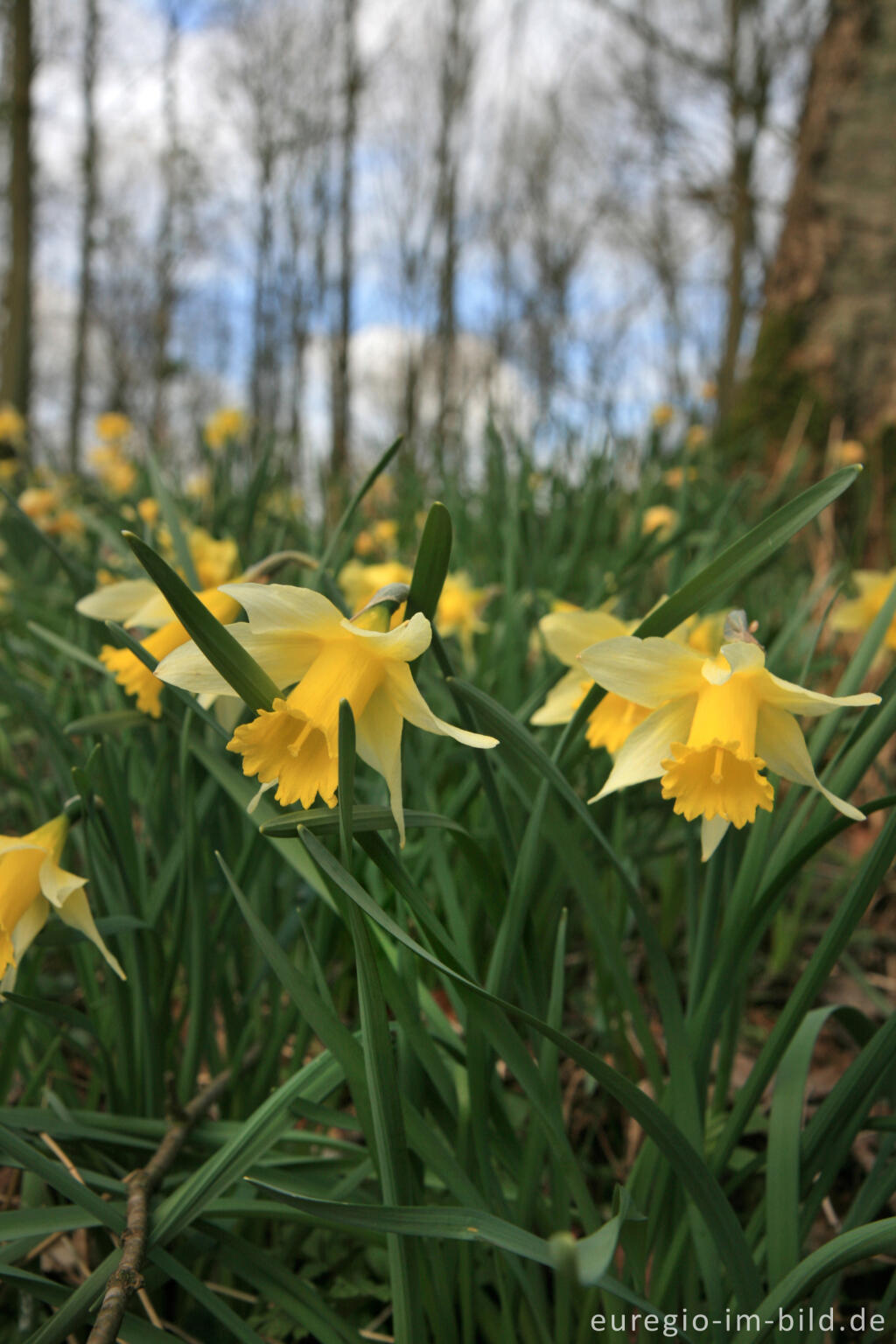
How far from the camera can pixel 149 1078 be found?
0.92m

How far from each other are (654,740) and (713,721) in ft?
0.23

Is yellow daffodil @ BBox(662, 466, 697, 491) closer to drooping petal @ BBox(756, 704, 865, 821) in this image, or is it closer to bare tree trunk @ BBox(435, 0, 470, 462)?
drooping petal @ BBox(756, 704, 865, 821)

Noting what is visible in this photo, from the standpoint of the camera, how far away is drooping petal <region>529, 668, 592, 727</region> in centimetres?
97

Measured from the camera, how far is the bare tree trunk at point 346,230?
10836mm

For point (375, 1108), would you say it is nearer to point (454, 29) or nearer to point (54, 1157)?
point (54, 1157)

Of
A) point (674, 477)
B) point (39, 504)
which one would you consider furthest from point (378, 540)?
point (39, 504)

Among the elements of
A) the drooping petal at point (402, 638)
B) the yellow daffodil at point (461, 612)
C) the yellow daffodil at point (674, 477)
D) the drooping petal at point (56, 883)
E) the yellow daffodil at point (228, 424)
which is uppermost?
the drooping petal at point (402, 638)

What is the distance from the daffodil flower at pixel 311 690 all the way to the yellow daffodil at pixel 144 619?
23 cm

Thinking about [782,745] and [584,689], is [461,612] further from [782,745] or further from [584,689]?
[782,745]

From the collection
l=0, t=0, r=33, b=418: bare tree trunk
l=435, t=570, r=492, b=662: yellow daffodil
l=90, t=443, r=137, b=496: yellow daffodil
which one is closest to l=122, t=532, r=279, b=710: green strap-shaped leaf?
l=435, t=570, r=492, b=662: yellow daffodil

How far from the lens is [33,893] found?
75 cm

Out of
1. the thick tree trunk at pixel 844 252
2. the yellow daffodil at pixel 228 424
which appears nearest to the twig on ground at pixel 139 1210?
the thick tree trunk at pixel 844 252

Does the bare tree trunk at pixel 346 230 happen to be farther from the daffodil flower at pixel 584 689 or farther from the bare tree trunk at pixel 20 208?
the daffodil flower at pixel 584 689

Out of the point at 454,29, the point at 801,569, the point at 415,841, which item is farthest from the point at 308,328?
the point at 415,841
